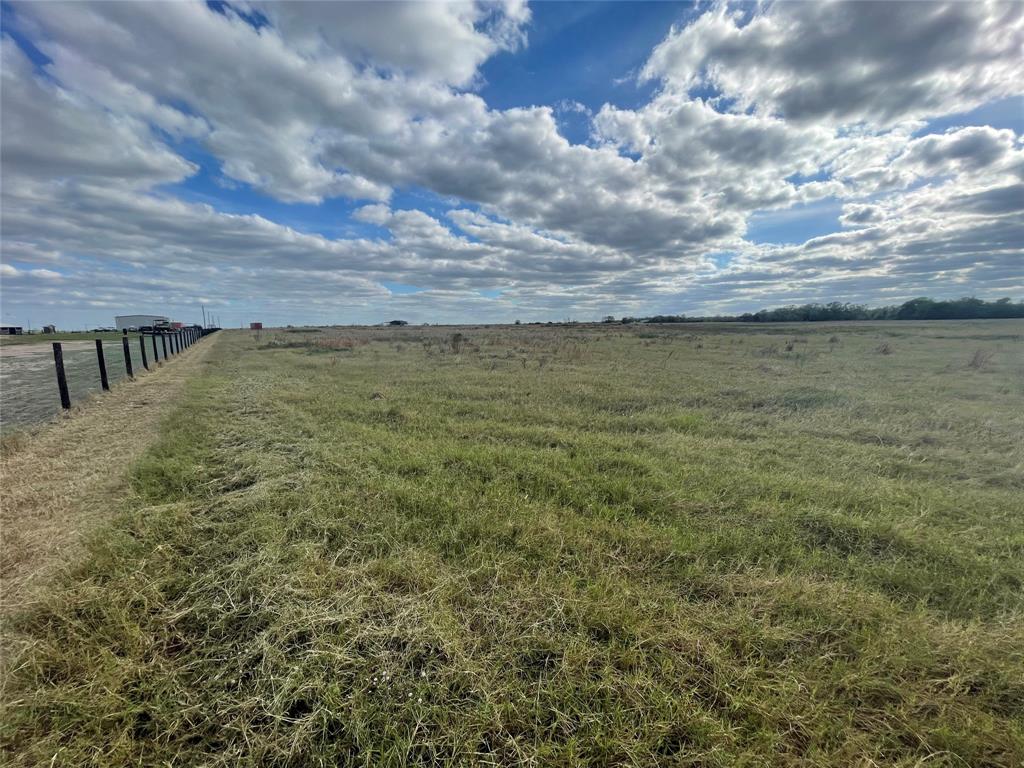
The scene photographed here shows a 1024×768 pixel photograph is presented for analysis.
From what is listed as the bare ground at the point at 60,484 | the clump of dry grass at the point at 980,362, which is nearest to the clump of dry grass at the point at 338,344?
the bare ground at the point at 60,484

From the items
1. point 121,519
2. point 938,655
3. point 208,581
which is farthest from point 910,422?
point 121,519

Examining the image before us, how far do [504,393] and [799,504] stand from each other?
7.39 meters

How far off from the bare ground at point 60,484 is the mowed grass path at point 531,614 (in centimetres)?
35

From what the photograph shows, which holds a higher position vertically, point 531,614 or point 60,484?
point 60,484

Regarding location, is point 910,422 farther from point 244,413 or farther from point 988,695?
point 244,413

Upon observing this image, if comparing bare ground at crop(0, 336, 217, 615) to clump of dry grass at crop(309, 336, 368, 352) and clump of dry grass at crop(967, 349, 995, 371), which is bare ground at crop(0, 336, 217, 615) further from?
clump of dry grass at crop(967, 349, 995, 371)

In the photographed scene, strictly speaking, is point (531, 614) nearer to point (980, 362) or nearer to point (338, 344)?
point (980, 362)

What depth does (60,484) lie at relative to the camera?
4953mm

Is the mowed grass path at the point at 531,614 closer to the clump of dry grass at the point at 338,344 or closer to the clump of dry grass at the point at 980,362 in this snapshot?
the clump of dry grass at the point at 980,362

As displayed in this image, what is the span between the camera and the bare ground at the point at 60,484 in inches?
133

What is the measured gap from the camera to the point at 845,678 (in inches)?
93.3

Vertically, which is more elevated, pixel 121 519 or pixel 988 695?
pixel 121 519

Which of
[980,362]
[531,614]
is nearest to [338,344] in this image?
[531,614]

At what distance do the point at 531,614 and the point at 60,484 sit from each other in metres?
5.98
